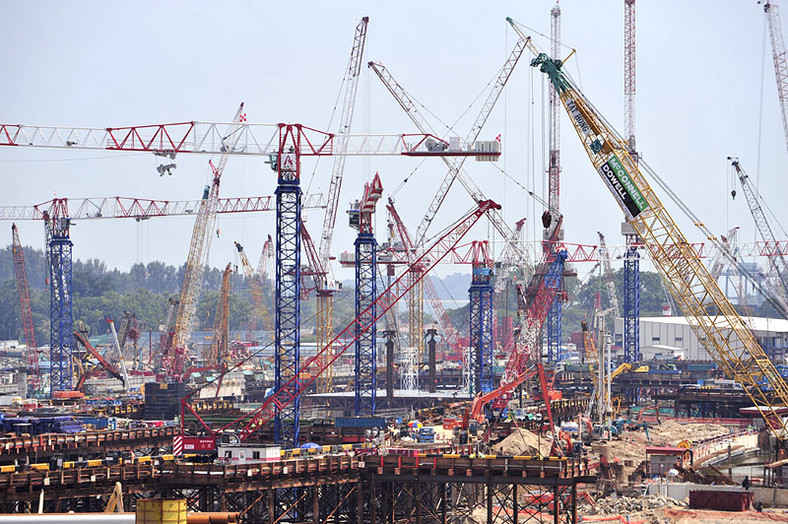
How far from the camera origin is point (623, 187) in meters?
109

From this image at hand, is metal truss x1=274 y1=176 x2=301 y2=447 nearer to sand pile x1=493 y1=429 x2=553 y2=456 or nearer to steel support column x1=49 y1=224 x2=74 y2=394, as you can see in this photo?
sand pile x1=493 y1=429 x2=553 y2=456

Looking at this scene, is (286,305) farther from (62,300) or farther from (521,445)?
(62,300)

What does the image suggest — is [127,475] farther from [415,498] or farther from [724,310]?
[724,310]


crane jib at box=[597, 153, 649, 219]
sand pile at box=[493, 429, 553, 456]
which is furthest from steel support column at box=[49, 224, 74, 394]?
crane jib at box=[597, 153, 649, 219]

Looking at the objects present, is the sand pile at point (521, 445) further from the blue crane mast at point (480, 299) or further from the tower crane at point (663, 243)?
the blue crane mast at point (480, 299)

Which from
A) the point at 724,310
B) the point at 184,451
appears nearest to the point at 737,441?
the point at 724,310

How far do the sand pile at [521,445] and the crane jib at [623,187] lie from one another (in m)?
21.6

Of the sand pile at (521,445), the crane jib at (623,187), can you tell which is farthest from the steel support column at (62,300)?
the crane jib at (623,187)

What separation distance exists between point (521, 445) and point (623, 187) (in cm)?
2525

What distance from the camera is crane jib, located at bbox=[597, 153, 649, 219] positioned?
10831 cm

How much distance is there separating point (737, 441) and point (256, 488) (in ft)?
221

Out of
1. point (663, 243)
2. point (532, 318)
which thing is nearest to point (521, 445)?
point (663, 243)

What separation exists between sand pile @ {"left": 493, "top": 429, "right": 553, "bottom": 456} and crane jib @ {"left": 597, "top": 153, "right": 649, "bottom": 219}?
2160 centimetres

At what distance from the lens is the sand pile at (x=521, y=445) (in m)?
112
